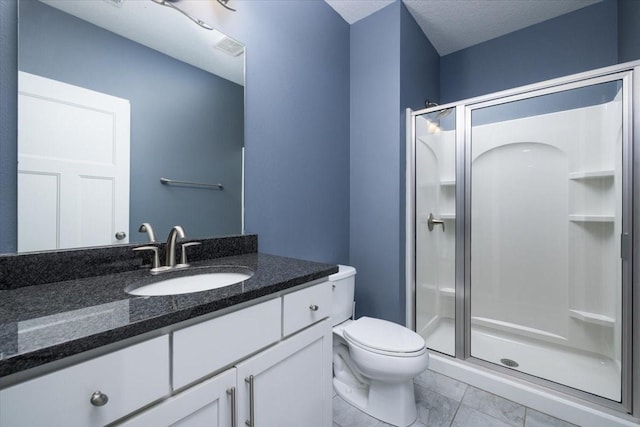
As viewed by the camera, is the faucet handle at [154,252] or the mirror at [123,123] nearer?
the mirror at [123,123]

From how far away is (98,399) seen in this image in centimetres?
51

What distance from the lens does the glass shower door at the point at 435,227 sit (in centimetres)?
204

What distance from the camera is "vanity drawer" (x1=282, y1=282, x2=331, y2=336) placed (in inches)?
36.2

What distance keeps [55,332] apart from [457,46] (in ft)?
10.6

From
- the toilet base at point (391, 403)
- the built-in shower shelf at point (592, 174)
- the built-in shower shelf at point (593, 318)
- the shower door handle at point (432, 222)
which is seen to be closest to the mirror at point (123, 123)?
the toilet base at point (391, 403)

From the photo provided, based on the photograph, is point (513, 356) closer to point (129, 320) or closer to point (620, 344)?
point (620, 344)

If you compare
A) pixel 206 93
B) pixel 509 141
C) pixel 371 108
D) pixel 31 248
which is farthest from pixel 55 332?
pixel 509 141

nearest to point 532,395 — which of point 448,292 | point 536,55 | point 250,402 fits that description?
point 448,292

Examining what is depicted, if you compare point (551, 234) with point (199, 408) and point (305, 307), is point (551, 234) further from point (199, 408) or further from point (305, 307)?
point (199, 408)

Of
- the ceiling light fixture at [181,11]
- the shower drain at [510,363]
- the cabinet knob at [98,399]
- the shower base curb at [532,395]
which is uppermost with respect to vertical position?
the ceiling light fixture at [181,11]

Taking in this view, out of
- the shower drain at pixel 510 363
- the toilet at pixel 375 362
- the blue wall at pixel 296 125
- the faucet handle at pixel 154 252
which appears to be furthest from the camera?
the shower drain at pixel 510 363

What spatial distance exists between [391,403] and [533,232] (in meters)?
1.69

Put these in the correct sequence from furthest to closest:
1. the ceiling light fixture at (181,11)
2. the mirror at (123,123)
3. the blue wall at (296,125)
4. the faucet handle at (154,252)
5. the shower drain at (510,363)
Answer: the shower drain at (510,363)
the blue wall at (296,125)
the ceiling light fixture at (181,11)
the faucet handle at (154,252)
the mirror at (123,123)

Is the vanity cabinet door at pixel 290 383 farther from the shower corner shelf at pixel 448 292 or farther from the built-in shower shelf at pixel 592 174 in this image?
the built-in shower shelf at pixel 592 174
